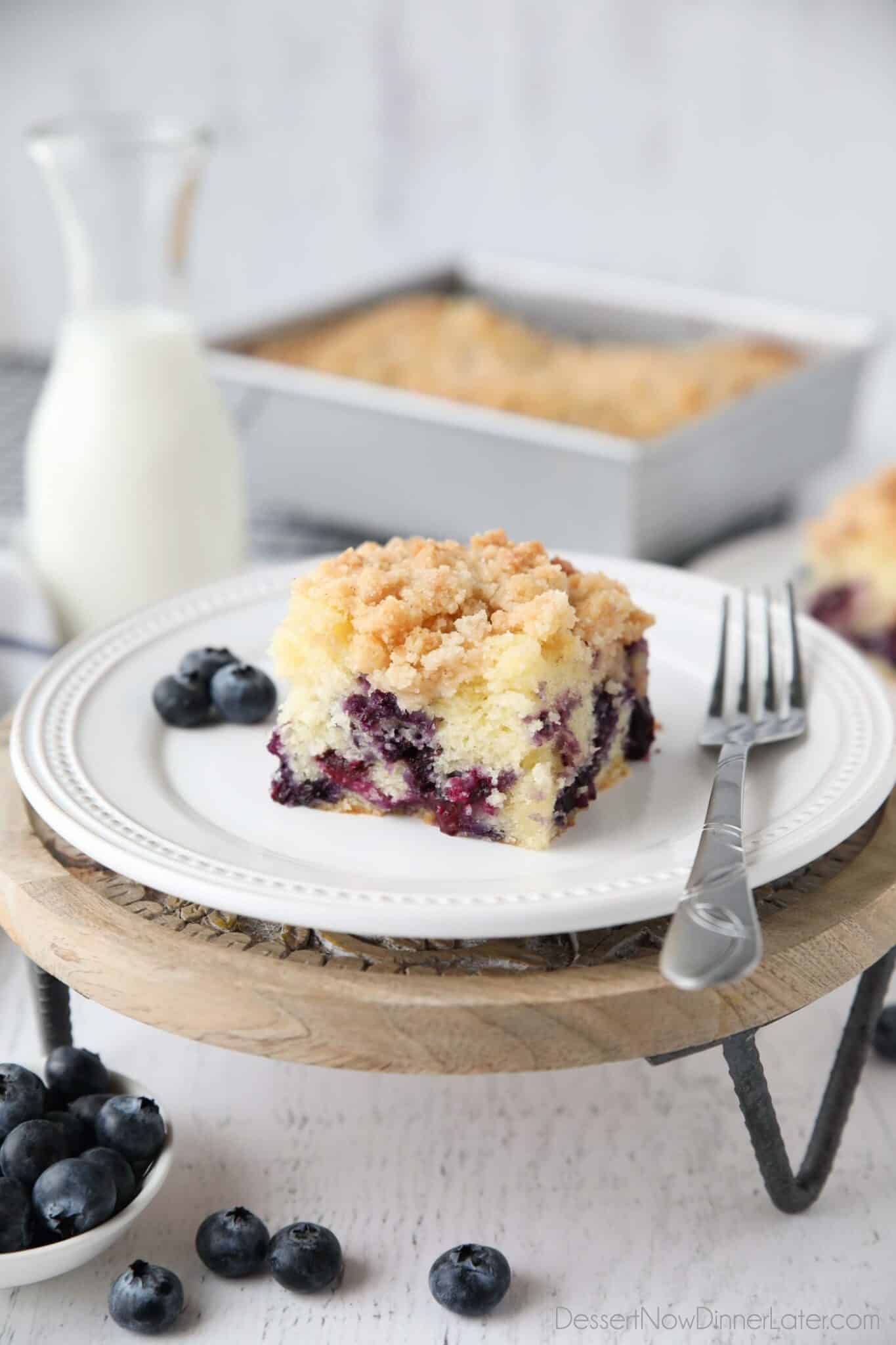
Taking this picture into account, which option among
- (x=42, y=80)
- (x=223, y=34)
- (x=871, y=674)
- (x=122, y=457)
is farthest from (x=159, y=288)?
(x=42, y=80)

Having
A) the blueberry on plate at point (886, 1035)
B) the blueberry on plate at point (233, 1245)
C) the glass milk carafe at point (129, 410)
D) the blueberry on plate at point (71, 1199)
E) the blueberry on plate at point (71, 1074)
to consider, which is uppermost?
the glass milk carafe at point (129, 410)

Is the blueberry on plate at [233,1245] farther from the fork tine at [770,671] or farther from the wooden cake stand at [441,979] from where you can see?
the fork tine at [770,671]

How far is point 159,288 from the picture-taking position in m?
2.56

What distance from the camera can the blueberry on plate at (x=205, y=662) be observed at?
1.77m

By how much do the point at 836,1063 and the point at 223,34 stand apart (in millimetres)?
3749

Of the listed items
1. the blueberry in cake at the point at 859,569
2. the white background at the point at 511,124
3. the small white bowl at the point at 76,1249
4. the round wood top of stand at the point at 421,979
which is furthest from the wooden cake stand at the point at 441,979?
the white background at the point at 511,124

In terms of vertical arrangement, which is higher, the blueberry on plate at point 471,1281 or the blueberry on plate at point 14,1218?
the blueberry on plate at point 14,1218

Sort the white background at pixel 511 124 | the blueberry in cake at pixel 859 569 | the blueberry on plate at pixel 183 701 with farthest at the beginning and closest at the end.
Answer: the white background at pixel 511 124
the blueberry in cake at pixel 859 569
the blueberry on plate at pixel 183 701

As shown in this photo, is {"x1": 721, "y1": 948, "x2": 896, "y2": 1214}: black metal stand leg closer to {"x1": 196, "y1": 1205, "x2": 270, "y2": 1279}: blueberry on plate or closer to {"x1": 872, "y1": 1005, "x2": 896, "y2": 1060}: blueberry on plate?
{"x1": 872, "y1": 1005, "x2": 896, "y2": 1060}: blueberry on plate

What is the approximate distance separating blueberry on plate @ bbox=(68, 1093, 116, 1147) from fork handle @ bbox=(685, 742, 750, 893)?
0.67 metres

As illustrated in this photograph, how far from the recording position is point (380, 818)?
1.65 m

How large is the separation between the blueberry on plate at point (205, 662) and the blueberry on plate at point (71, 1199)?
1.89ft

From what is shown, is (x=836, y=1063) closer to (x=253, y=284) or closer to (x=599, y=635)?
(x=599, y=635)

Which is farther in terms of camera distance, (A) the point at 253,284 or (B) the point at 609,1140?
(A) the point at 253,284
